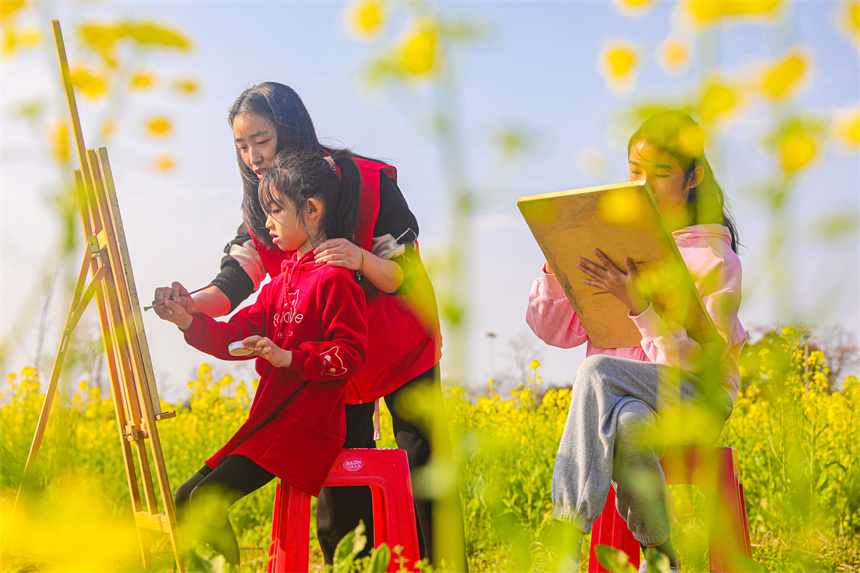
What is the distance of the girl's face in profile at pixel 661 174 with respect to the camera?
1923mm

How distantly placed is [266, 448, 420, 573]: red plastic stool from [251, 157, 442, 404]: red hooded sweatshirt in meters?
0.28

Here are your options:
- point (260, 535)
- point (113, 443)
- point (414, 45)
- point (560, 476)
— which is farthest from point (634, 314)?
point (113, 443)

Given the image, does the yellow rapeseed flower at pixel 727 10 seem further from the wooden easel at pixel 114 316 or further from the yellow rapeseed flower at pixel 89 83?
the wooden easel at pixel 114 316

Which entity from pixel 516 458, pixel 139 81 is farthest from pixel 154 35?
pixel 516 458

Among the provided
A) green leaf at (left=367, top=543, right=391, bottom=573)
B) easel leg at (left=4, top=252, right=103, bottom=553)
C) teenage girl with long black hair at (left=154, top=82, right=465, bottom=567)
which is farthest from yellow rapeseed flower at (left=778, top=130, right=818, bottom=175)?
easel leg at (left=4, top=252, right=103, bottom=553)

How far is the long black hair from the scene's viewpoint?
7.13ft

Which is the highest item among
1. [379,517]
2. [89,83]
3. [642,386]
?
[89,83]

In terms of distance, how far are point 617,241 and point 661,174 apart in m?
0.45

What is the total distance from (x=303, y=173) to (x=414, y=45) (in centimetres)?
119

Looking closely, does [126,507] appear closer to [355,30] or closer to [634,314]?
[634,314]

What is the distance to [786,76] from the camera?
849 mm

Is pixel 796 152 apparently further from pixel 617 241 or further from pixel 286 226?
pixel 286 226

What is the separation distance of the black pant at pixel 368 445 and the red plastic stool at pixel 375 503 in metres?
0.19

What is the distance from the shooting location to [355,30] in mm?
1112
